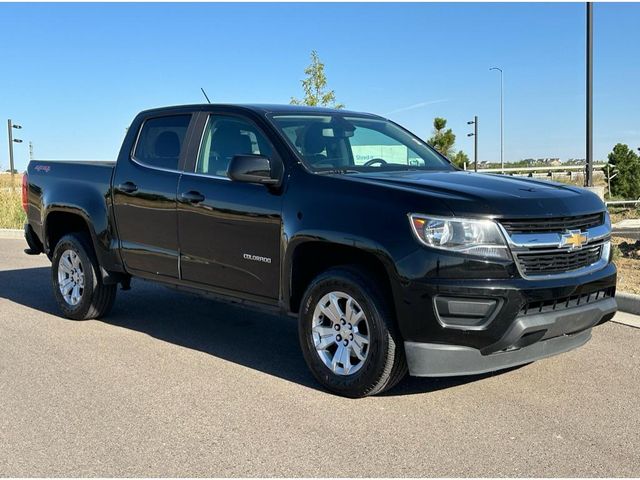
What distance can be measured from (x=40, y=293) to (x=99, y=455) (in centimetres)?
533

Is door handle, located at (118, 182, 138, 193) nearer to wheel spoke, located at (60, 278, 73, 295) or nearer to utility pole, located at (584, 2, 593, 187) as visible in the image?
wheel spoke, located at (60, 278, 73, 295)

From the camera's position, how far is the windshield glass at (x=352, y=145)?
532 centimetres

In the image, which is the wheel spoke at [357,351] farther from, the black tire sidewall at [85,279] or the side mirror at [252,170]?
the black tire sidewall at [85,279]

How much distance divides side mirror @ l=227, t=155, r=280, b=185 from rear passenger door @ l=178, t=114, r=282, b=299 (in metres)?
0.10

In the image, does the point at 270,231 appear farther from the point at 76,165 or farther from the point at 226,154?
the point at 76,165

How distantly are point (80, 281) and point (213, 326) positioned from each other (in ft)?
4.53

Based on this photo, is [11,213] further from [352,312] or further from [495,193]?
[495,193]

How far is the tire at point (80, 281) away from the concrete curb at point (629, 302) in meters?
4.84

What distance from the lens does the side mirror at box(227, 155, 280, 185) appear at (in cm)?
499

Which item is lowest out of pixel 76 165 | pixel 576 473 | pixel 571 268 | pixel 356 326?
pixel 576 473

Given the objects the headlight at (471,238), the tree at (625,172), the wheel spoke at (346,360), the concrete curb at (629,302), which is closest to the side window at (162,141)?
the wheel spoke at (346,360)

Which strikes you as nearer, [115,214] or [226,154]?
[226,154]

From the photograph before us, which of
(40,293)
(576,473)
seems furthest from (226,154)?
(40,293)

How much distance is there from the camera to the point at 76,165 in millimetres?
6969
